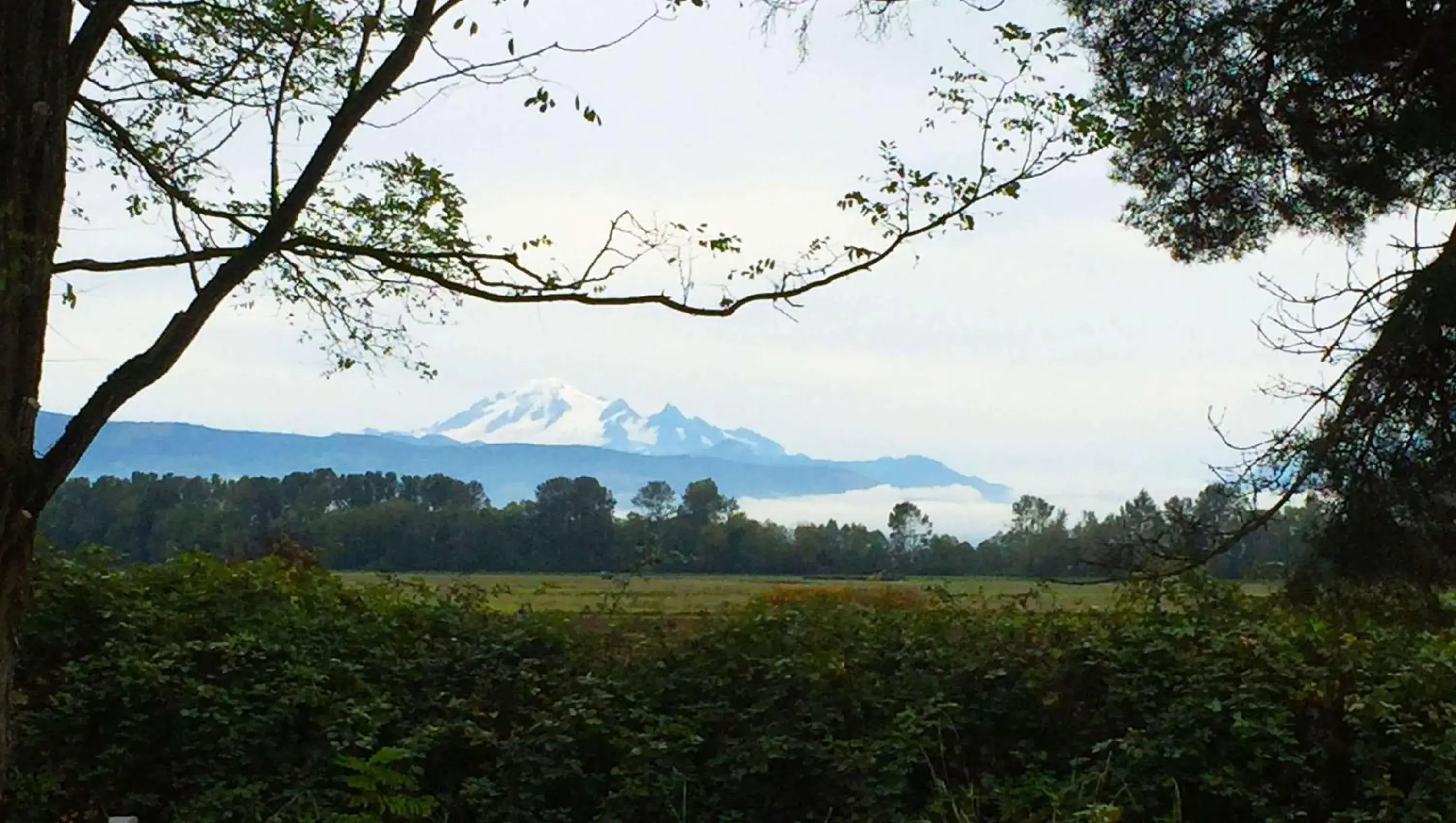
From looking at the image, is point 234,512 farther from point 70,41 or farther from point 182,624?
point 70,41

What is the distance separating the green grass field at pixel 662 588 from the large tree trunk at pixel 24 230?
2228 millimetres

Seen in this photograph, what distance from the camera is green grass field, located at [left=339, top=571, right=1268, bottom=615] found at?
18.0ft

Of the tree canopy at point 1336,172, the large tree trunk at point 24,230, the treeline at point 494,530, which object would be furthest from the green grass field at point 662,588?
the large tree trunk at point 24,230

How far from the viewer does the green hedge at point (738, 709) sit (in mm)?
4523

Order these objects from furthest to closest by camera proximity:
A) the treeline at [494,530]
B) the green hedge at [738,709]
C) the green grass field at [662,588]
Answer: the treeline at [494,530]
the green grass field at [662,588]
the green hedge at [738,709]

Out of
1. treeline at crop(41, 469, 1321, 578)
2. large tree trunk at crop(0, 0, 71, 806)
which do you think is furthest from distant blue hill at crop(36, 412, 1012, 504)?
large tree trunk at crop(0, 0, 71, 806)

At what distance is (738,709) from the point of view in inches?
200

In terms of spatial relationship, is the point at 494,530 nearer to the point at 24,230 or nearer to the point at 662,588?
the point at 662,588

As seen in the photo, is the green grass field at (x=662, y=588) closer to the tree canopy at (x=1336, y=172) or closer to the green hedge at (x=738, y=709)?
the green hedge at (x=738, y=709)

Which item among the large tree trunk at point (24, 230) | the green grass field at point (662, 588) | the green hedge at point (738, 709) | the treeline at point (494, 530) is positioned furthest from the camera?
the treeline at point (494, 530)

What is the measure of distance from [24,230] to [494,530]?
3244 millimetres

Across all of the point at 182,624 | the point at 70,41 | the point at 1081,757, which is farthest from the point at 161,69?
the point at 1081,757

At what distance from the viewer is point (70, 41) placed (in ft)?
12.7

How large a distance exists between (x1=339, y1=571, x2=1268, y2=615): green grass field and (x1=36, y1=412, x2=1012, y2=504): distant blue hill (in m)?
0.74
